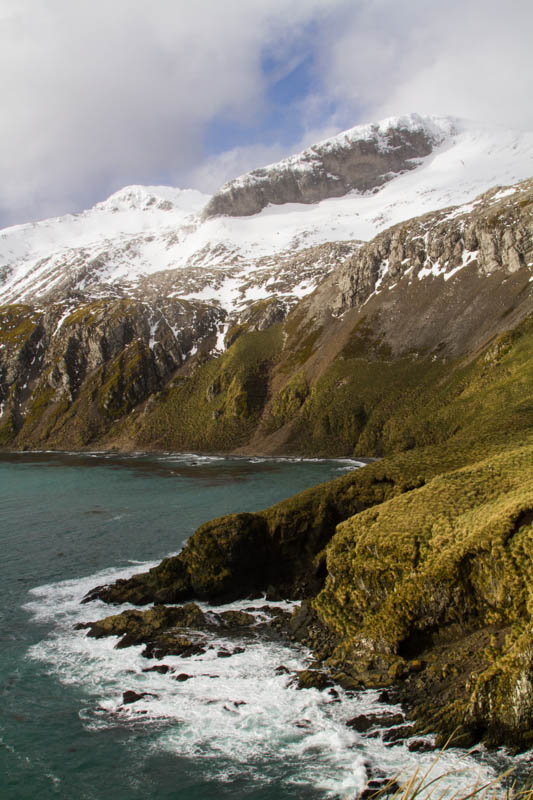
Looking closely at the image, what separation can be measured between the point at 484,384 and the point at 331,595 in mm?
68276

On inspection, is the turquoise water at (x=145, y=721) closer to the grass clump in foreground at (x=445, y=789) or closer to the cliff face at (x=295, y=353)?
the grass clump in foreground at (x=445, y=789)

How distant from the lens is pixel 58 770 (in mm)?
18922

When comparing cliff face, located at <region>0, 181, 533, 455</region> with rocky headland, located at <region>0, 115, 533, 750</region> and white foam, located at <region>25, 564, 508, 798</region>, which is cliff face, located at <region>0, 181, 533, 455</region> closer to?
rocky headland, located at <region>0, 115, 533, 750</region>

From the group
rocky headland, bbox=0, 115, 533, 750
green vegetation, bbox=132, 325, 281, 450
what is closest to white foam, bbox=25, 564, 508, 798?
rocky headland, bbox=0, 115, 533, 750

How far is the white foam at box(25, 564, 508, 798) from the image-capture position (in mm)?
17891

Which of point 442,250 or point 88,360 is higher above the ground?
point 442,250

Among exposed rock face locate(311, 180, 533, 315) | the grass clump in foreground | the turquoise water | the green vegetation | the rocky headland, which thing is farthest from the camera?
the green vegetation

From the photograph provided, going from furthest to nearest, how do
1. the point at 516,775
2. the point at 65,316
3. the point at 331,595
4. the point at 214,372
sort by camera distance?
1. the point at 65,316
2. the point at 214,372
3. the point at 331,595
4. the point at 516,775

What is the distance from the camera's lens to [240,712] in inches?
853

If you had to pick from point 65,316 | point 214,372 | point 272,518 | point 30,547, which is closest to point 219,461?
point 214,372

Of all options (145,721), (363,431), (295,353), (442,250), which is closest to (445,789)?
(145,721)

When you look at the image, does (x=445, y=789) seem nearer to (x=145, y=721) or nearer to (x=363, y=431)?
(x=145, y=721)

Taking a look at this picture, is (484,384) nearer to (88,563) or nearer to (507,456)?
(507,456)

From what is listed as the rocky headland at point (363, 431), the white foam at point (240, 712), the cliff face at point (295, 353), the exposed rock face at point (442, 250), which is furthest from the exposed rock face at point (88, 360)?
the white foam at point (240, 712)
